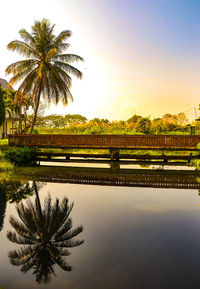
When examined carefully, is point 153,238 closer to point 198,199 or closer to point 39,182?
point 198,199

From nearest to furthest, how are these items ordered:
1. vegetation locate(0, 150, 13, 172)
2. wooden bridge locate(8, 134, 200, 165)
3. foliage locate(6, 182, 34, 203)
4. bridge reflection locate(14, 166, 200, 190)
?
foliage locate(6, 182, 34, 203) < bridge reflection locate(14, 166, 200, 190) < vegetation locate(0, 150, 13, 172) < wooden bridge locate(8, 134, 200, 165)

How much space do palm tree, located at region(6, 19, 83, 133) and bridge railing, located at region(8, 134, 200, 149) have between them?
159 inches

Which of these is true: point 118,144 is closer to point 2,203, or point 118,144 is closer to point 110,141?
point 110,141

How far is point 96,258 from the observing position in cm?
433

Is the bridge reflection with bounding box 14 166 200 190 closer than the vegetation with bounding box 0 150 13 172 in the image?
Yes

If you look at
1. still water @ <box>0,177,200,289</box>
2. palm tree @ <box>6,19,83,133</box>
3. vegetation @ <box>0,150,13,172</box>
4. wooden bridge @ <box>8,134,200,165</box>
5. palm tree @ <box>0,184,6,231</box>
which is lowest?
still water @ <box>0,177,200,289</box>

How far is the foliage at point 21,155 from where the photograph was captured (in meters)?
15.9

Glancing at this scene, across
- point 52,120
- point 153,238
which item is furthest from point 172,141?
point 52,120

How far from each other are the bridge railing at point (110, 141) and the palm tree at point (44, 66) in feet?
13.2

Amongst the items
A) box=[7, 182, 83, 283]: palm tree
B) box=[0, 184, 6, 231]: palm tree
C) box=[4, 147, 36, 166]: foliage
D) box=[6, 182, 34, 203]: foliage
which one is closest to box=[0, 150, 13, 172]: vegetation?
box=[4, 147, 36, 166]: foliage

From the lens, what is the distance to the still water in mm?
3736

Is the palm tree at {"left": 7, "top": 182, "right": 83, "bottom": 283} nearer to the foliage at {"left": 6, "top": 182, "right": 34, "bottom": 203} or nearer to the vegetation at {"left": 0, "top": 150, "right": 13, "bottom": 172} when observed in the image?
the foliage at {"left": 6, "top": 182, "right": 34, "bottom": 203}

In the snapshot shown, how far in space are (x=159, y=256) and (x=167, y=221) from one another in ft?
6.00

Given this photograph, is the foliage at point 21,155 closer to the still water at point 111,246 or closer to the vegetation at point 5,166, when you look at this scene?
the vegetation at point 5,166
